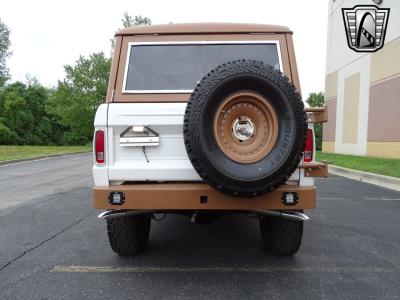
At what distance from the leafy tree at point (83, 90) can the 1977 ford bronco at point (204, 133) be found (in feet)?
137

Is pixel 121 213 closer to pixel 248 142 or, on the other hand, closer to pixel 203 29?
pixel 248 142

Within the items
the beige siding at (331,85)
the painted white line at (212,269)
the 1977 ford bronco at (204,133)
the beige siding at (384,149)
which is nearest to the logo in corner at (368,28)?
the beige siding at (331,85)

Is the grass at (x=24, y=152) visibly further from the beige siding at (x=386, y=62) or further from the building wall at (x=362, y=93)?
the beige siding at (x=386, y=62)

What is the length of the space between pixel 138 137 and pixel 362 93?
20.1 meters

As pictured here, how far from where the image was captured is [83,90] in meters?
44.8

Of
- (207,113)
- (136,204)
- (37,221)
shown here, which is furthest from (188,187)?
(37,221)

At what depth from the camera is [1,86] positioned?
50.3 meters

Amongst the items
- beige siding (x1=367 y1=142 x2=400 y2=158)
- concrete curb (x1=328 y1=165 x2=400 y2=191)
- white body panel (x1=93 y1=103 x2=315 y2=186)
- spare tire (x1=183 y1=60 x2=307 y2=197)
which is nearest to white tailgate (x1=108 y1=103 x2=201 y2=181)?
white body panel (x1=93 y1=103 x2=315 y2=186)

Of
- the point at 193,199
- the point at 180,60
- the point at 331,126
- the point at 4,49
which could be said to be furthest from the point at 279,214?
the point at 4,49

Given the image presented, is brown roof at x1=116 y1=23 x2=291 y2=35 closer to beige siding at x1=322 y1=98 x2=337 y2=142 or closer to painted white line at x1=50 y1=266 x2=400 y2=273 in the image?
painted white line at x1=50 y1=266 x2=400 y2=273

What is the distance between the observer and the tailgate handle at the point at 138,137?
3365mm

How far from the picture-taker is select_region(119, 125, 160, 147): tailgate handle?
11.0ft

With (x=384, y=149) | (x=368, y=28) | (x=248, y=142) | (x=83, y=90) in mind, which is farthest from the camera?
(x=83, y=90)

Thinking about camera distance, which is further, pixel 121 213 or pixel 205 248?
pixel 205 248
